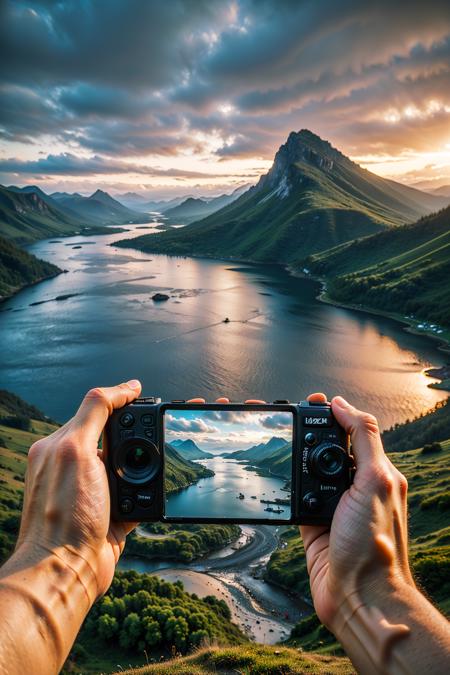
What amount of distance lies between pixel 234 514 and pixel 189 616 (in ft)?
92.2

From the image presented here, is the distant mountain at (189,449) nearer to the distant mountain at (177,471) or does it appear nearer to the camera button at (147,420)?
the distant mountain at (177,471)

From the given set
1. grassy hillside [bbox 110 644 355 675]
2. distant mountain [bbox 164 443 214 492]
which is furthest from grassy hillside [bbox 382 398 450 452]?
distant mountain [bbox 164 443 214 492]

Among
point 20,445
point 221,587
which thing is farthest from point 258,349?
point 221,587

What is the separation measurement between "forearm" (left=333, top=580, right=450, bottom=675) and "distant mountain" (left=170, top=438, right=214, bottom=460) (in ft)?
10.2

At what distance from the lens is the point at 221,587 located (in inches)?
1654

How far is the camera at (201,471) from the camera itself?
507 cm

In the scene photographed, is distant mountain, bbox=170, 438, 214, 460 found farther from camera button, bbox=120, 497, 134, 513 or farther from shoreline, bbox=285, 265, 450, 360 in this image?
shoreline, bbox=285, 265, 450, 360

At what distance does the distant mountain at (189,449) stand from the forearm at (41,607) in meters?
2.35

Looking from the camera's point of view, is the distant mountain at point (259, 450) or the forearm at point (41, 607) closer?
the forearm at point (41, 607)

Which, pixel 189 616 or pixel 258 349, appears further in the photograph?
pixel 258 349

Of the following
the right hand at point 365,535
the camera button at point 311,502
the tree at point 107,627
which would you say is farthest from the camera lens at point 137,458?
the tree at point 107,627

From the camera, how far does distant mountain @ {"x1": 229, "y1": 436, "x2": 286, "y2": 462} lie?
6453 millimetres

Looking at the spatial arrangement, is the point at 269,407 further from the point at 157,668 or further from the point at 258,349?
the point at 258,349

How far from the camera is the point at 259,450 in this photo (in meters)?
7.79
